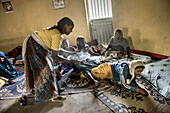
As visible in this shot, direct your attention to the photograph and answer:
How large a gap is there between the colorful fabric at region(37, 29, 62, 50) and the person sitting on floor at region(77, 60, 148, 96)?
3.14 ft

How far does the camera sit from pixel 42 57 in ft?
5.59

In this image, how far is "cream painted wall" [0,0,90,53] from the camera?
4.72 metres

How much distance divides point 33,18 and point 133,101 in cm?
496

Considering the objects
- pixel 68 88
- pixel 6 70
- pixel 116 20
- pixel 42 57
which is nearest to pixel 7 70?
pixel 6 70

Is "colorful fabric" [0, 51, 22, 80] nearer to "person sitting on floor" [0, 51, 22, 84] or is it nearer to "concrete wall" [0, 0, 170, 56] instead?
"person sitting on floor" [0, 51, 22, 84]

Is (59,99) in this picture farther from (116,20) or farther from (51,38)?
(116,20)

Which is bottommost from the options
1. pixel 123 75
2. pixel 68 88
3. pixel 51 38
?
pixel 68 88

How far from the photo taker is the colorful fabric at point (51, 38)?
157 cm

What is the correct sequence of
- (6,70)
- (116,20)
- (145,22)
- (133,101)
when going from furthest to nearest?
(116,20), (145,22), (6,70), (133,101)

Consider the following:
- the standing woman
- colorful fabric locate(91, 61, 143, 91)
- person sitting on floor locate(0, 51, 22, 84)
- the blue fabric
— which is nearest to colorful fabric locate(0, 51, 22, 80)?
person sitting on floor locate(0, 51, 22, 84)

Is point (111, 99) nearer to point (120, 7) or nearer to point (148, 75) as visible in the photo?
point (148, 75)

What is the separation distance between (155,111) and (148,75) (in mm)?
793

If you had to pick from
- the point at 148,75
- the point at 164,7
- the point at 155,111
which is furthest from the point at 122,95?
the point at 164,7

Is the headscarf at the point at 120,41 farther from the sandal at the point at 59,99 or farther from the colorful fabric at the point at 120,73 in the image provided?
the sandal at the point at 59,99
